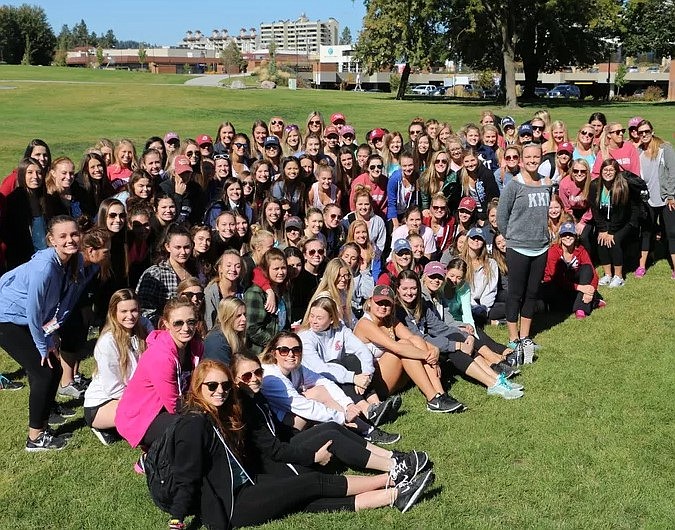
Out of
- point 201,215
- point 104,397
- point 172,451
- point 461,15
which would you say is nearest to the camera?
point 172,451

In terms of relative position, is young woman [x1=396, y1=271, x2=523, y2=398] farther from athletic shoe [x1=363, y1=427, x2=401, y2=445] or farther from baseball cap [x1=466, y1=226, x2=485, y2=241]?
baseball cap [x1=466, y1=226, x2=485, y2=241]

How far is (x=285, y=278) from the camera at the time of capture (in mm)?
6824

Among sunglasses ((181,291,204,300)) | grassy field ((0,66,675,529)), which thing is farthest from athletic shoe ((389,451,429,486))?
sunglasses ((181,291,204,300))

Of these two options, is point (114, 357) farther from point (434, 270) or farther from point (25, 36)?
point (25, 36)

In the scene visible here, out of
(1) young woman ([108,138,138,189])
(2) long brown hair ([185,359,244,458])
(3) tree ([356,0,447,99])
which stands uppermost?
(3) tree ([356,0,447,99])

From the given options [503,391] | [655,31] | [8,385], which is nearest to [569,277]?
[503,391]

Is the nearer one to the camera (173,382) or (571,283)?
(173,382)

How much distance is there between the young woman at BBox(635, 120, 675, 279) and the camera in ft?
32.2

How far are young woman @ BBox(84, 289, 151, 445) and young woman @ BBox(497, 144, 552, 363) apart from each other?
3.91 m

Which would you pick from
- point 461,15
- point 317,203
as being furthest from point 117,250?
point 461,15

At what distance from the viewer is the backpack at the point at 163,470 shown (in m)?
4.24

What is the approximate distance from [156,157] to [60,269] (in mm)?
3229

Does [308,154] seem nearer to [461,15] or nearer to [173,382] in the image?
[173,382]

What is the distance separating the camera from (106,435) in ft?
18.6
